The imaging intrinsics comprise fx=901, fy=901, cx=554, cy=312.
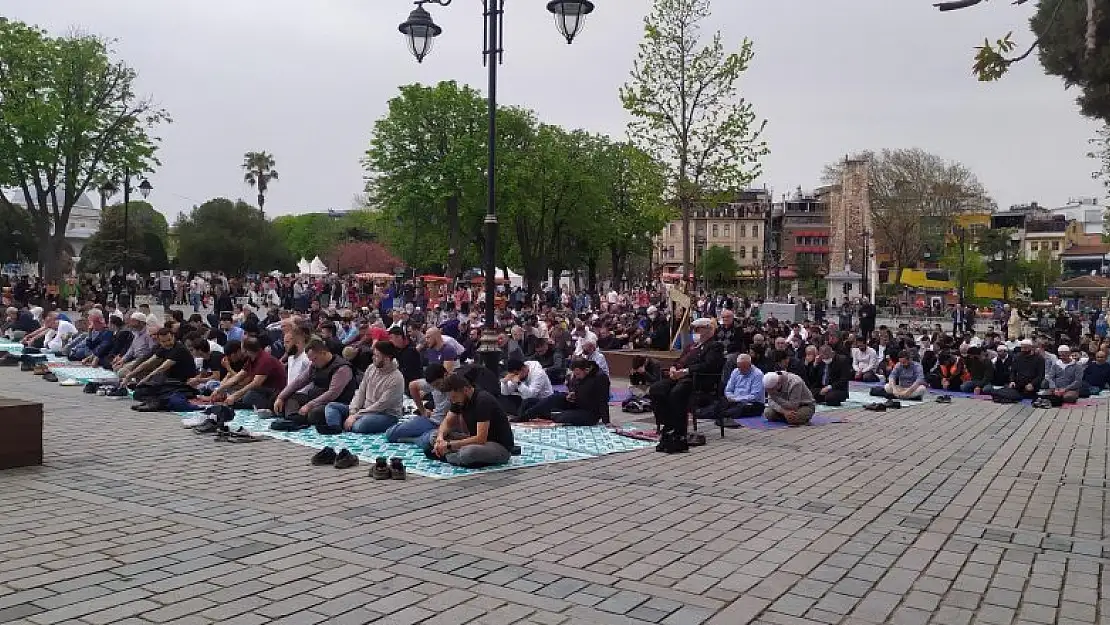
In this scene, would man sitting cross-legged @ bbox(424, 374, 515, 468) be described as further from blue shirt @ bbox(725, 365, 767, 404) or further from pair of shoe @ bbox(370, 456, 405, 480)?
blue shirt @ bbox(725, 365, 767, 404)

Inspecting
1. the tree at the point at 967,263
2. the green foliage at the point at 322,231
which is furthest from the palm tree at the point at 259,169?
the tree at the point at 967,263

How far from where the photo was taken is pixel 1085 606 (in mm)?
5000

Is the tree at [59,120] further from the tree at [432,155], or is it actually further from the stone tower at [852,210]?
the stone tower at [852,210]

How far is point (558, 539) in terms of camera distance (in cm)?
625

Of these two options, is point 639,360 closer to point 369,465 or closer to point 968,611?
point 369,465

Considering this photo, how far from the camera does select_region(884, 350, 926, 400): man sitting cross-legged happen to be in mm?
16344

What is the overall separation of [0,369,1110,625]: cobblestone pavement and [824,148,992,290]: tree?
63.9m

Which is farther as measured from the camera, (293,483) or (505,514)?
(293,483)

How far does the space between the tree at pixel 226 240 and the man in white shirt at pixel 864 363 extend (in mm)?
55558

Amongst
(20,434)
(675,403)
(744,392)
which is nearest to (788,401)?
(744,392)

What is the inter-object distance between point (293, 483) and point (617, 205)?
52.9 meters

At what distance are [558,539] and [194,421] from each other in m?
6.41

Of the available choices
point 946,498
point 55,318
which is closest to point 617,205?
point 55,318

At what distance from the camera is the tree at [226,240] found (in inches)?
2576
